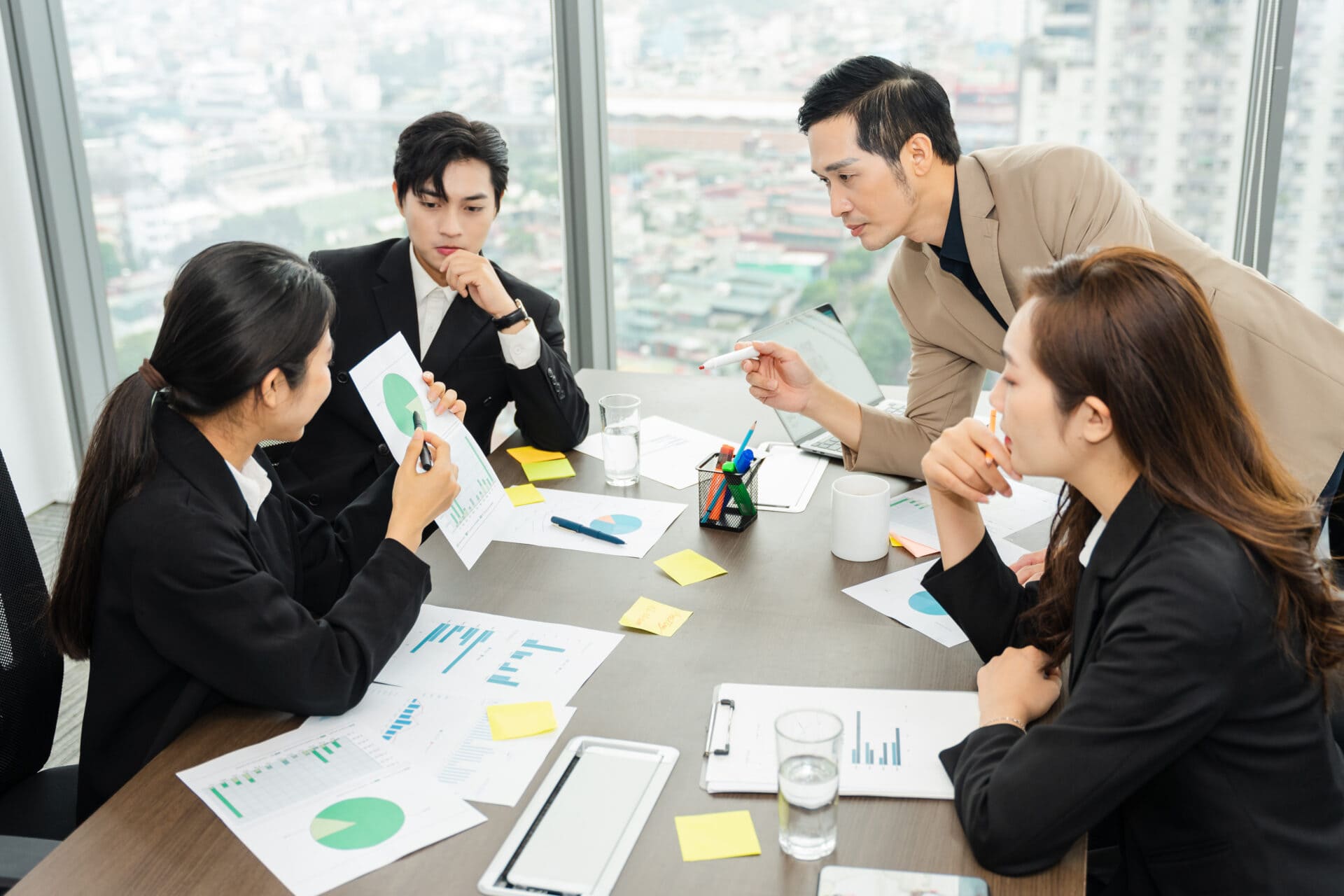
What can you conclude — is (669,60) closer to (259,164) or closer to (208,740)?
(259,164)

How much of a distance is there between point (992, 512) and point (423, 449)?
96 centimetres

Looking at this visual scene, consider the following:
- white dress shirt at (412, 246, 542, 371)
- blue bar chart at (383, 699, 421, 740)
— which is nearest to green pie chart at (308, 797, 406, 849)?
blue bar chart at (383, 699, 421, 740)

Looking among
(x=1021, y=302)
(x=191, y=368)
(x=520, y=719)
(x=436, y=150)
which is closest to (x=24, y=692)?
(x=191, y=368)

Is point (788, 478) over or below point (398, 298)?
below

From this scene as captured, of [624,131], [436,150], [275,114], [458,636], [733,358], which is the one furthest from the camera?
[624,131]

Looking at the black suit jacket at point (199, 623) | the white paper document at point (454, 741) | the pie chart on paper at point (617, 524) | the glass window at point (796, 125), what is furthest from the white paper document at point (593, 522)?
the glass window at point (796, 125)

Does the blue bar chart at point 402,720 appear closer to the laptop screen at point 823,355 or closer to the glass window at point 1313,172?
the laptop screen at point 823,355

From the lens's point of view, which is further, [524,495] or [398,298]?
[398,298]

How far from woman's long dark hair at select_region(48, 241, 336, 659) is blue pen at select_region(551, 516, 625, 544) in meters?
0.52

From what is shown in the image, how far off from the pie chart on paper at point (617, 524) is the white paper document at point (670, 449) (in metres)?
0.17

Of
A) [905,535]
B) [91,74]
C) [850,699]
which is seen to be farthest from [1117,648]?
[91,74]

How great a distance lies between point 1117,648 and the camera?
1089 mm

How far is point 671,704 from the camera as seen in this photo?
4.38 ft

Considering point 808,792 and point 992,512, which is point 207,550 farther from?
point 992,512
